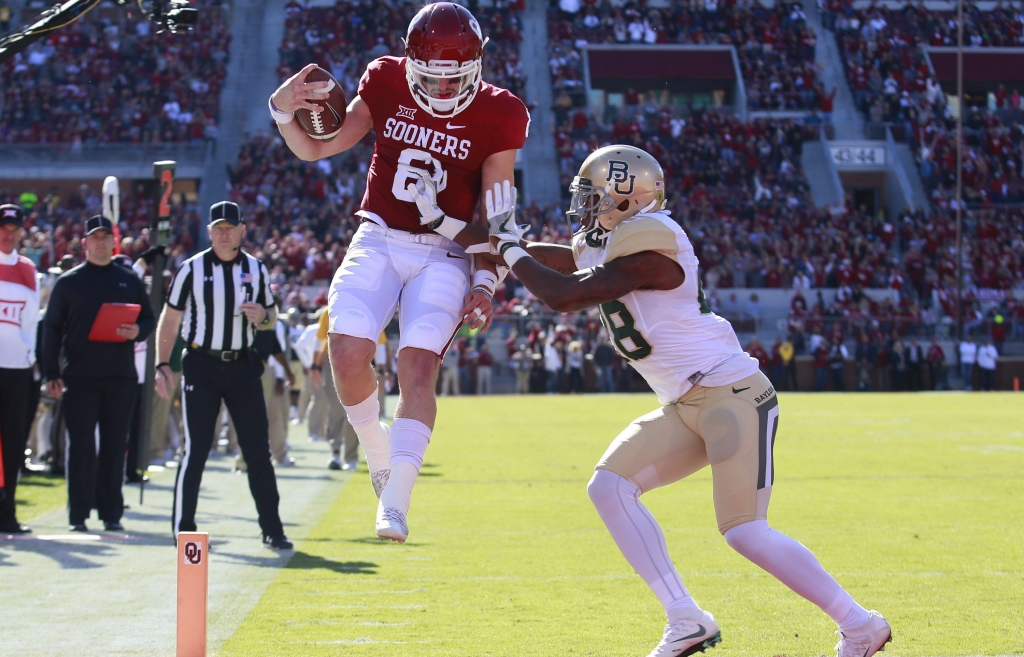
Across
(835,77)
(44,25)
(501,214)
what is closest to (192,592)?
(501,214)

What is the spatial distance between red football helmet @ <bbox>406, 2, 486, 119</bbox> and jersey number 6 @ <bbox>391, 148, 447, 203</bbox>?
182 mm

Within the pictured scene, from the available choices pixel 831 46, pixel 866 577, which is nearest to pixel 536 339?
pixel 831 46

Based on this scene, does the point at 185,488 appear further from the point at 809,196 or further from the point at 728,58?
the point at 728,58

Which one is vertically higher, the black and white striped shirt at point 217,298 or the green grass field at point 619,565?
the black and white striped shirt at point 217,298

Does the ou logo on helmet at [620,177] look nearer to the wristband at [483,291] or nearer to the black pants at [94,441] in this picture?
the wristband at [483,291]

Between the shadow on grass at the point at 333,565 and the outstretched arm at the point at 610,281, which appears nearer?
the outstretched arm at the point at 610,281

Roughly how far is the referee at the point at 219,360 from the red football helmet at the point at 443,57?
3064 mm

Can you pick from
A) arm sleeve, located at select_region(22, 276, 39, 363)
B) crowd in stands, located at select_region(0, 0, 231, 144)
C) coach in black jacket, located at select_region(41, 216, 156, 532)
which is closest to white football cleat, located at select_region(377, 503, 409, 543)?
coach in black jacket, located at select_region(41, 216, 156, 532)

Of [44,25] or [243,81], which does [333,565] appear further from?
[243,81]

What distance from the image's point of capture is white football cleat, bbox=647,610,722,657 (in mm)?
4266

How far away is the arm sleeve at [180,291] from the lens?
25.5ft

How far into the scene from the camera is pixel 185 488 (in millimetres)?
7547

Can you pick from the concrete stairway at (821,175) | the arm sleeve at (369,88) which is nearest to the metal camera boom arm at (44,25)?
the arm sleeve at (369,88)

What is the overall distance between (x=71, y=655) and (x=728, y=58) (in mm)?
37519
